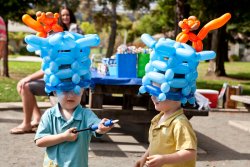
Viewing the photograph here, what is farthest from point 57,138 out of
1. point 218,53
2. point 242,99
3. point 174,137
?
point 218,53

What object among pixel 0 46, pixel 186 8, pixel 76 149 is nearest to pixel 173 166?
pixel 76 149

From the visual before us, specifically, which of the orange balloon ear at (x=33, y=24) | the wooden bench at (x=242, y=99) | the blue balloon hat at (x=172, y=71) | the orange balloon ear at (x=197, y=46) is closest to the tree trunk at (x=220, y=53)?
the wooden bench at (x=242, y=99)

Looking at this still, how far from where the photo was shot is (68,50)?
11.3ft

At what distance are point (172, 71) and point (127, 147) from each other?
3.76 m

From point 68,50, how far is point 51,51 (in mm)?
114

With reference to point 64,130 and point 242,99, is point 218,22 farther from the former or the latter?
point 242,99

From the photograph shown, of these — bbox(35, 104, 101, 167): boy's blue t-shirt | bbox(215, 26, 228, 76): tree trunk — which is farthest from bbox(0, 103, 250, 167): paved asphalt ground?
bbox(215, 26, 228, 76): tree trunk

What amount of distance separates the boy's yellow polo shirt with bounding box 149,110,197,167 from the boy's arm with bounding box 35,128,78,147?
0.53m

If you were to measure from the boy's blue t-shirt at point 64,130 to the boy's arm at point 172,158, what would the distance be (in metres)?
0.48

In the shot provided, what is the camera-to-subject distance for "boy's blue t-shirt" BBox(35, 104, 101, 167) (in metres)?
3.41

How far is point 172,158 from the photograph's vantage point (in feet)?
10.4

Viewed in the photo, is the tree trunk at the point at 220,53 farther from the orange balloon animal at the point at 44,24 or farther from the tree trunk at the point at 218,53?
the orange balloon animal at the point at 44,24

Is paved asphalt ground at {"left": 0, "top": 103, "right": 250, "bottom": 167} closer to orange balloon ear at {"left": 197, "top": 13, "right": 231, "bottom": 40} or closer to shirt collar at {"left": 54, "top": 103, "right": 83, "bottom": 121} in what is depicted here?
shirt collar at {"left": 54, "top": 103, "right": 83, "bottom": 121}

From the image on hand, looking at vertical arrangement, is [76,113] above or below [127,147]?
above
